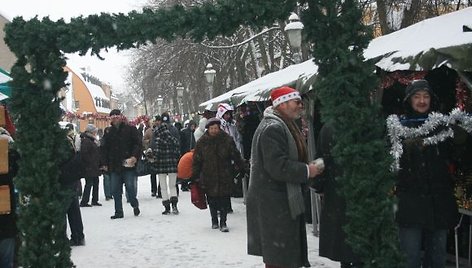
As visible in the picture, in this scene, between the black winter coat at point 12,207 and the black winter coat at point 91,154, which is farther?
the black winter coat at point 91,154

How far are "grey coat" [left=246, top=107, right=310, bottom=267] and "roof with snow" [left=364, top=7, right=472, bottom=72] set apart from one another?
1.34 metres

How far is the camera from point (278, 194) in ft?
13.7

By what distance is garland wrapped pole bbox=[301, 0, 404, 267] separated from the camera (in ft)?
12.4

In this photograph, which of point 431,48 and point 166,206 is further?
point 166,206

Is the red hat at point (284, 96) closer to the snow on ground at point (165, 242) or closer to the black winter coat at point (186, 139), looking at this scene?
the snow on ground at point (165, 242)

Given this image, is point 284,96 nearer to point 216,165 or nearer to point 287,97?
point 287,97

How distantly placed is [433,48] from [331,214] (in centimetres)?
161

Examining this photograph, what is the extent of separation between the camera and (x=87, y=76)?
3258 inches

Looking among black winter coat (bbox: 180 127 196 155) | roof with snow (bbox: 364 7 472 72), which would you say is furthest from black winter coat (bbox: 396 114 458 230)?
black winter coat (bbox: 180 127 196 155)

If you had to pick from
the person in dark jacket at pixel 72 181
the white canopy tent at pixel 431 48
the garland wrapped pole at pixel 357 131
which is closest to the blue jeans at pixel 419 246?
the garland wrapped pole at pixel 357 131

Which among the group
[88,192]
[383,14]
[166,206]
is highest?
[383,14]

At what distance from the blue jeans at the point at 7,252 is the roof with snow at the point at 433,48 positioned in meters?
3.47

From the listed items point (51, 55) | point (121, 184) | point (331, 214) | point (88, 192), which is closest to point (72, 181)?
point (51, 55)

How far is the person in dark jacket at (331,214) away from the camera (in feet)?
14.5
